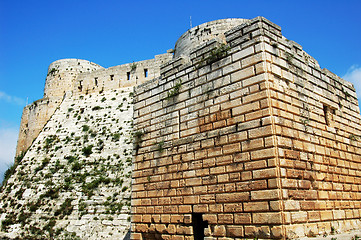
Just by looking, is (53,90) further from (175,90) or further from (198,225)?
(198,225)

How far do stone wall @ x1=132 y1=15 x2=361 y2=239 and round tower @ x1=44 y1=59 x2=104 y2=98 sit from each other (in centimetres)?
2043

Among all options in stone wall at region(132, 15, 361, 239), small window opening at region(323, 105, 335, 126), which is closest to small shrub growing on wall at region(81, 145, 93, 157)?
stone wall at region(132, 15, 361, 239)

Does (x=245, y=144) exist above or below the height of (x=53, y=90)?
below

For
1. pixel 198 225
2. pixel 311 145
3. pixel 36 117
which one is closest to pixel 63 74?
pixel 36 117

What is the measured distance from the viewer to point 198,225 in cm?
651

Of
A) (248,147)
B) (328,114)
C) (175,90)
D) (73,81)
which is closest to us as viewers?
(248,147)

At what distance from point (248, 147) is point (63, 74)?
2444 cm

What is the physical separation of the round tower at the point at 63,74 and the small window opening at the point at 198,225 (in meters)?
22.5

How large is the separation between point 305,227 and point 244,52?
3.65m

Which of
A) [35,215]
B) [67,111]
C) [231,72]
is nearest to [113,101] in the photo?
[67,111]

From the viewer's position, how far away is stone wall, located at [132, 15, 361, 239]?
5312mm

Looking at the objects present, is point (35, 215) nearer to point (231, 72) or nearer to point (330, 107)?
point (231, 72)

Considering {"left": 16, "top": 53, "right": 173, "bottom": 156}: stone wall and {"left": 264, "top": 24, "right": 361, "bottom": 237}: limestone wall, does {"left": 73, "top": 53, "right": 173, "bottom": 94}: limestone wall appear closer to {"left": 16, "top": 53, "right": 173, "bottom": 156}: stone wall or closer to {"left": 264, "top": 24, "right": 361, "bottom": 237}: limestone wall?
{"left": 16, "top": 53, "right": 173, "bottom": 156}: stone wall

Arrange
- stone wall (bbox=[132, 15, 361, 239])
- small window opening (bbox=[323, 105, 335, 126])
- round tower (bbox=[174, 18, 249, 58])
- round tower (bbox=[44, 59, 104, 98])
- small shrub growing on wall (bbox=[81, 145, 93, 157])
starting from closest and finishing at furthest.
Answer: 1. stone wall (bbox=[132, 15, 361, 239])
2. small window opening (bbox=[323, 105, 335, 126])
3. round tower (bbox=[174, 18, 249, 58])
4. small shrub growing on wall (bbox=[81, 145, 93, 157])
5. round tower (bbox=[44, 59, 104, 98])
